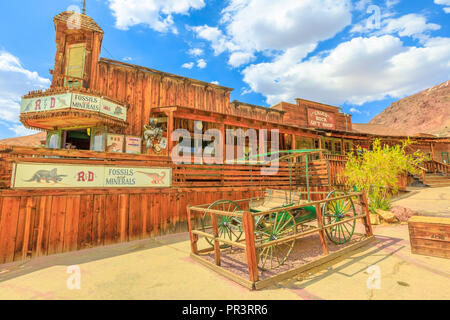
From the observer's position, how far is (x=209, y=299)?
3219 millimetres

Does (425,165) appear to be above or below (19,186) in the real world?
above

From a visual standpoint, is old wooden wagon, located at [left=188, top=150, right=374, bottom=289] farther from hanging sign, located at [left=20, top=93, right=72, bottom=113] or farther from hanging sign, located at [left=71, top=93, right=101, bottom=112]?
hanging sign, located at [left=20, top=93, right=72, bottom=113]

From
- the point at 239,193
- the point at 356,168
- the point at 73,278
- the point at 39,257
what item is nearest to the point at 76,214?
the point at 39,257

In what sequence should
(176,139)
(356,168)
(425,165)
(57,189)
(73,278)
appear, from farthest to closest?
(425,165)
(176,139)
(356,168)
(57,189)
(73,278)

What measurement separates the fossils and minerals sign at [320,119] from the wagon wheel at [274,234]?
15.8 m

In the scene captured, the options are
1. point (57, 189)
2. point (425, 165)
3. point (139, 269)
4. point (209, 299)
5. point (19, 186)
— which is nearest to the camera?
point (209, 299)

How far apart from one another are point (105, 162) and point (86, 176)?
0.60 metres

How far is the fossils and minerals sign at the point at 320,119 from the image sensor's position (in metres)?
19.4

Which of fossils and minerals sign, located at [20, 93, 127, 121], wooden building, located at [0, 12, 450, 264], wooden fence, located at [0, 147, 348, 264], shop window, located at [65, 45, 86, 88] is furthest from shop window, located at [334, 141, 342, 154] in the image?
shop window, located at [65, 45, 86, 88]

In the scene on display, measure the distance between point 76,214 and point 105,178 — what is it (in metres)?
1.14

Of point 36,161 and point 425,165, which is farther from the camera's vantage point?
point 425,165

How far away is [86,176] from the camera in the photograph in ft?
19.8

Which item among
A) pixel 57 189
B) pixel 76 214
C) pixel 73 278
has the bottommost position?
pixel 73 278

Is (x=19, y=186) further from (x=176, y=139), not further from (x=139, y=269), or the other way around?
(x=176, y=139)
